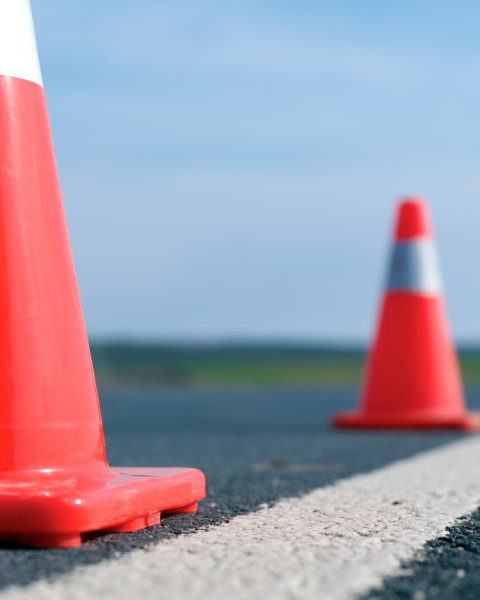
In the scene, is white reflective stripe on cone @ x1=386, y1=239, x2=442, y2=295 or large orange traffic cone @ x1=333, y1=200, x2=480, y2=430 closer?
large orange traffic cone @ x1=333, y1=200, x2=480, y2=430

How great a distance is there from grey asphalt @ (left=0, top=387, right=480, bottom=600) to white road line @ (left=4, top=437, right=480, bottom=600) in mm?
85

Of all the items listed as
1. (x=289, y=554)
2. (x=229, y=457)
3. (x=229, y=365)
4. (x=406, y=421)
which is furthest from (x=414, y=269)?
(x=229, y=365)

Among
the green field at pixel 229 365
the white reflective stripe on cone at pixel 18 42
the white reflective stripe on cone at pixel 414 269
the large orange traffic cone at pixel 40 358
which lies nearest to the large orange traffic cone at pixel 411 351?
the white reflective stripe on cone at pixel 414 269

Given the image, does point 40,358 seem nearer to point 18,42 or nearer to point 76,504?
point 76,504

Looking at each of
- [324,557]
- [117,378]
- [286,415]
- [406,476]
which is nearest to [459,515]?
[324,557]

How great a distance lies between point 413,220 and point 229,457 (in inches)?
131

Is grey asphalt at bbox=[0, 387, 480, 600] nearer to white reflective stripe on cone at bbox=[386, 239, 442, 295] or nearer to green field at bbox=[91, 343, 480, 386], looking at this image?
white reflective stripe on cone at bbox=[386, 239, 442, 295]

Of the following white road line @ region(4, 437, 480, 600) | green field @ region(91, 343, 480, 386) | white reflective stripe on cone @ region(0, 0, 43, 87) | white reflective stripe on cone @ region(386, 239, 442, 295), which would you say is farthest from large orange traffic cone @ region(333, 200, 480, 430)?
green field @ region(91, 343, 480, 386)

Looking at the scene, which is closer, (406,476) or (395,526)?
(395,526)

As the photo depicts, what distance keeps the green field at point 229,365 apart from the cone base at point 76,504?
2241cm

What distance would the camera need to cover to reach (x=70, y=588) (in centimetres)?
172

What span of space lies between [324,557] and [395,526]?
0.50 meters

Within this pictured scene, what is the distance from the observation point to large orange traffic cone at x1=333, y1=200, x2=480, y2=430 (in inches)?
276

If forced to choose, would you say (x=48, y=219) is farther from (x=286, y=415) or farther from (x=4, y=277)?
(x=286, y=415)
